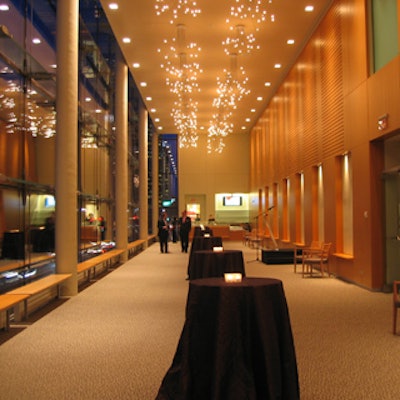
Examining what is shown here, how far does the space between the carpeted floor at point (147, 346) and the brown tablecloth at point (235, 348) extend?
579 millimetres

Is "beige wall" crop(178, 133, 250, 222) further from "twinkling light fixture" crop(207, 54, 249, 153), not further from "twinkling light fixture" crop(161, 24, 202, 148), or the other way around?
"twinkling light fixture" crop(161, 24, 202, 148)

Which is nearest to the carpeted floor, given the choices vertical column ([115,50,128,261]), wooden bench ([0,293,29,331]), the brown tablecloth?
wooden bench ([0,293,29,331])

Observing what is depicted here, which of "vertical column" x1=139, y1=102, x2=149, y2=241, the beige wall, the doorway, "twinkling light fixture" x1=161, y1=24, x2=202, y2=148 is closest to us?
the doorway

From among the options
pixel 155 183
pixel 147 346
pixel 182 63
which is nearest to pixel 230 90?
pixel 182 63

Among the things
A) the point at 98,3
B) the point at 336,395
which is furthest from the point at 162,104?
the point at 336,395

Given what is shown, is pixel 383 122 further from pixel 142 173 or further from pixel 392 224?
pixel 142 173

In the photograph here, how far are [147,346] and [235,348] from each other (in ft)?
7.43

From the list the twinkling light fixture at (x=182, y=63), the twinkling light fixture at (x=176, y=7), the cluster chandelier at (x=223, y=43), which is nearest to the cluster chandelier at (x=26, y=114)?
the cluster chandelier at (x=223, y=43)

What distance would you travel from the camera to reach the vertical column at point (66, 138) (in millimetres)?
8641

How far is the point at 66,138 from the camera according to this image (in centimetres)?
866

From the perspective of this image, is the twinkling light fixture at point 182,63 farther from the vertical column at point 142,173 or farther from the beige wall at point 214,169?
the beige wall at point 214,169

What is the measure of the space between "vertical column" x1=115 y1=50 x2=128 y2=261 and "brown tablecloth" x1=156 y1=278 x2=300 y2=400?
41.1 ft

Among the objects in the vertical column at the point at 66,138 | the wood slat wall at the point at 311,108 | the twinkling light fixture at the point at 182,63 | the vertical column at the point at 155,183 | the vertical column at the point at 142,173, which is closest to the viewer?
Answer: the vertical column at the point at 66,138

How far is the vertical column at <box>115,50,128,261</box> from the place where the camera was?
15773 mm
